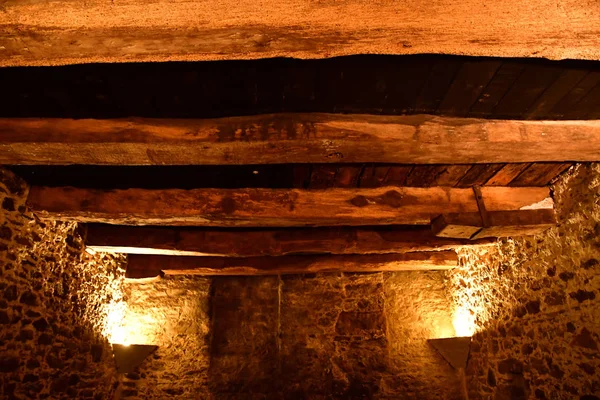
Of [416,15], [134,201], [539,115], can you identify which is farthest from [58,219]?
[539,115]

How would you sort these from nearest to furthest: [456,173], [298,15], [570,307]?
[298,15], [570,307], [456,173]

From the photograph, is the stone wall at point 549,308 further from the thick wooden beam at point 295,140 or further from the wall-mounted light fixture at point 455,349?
the thick wooden beam at point 295,140

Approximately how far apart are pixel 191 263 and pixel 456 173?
3474 mm

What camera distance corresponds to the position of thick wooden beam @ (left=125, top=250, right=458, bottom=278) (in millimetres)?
4656

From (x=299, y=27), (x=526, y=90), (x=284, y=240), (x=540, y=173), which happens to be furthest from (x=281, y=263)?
(x=299, y=27)

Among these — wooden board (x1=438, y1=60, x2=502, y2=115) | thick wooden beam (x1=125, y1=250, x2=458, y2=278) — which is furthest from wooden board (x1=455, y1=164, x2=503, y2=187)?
thick wooden beam (x1=125, y1=250, x2=458, y2=278)

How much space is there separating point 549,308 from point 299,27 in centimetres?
303

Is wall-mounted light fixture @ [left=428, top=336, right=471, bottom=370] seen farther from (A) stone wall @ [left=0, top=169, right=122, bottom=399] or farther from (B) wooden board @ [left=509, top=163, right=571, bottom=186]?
(A) stone wall @ [left=0, top=169, right=122, bottom=399]

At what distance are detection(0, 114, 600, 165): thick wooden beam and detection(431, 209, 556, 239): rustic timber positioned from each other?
2.06ft

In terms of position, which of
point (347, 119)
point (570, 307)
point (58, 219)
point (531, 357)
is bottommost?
point (531, 357)

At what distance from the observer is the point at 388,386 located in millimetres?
4773

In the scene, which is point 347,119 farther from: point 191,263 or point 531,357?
point 191,263

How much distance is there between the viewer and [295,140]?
7.14 feet

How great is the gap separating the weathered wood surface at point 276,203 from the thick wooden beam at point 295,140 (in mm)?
737
